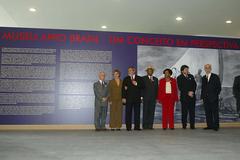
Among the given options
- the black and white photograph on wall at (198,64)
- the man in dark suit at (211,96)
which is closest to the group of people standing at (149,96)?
the man in dark suit at (211,96)

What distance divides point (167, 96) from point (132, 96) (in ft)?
3.19

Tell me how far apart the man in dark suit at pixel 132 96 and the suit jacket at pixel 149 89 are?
0.28m

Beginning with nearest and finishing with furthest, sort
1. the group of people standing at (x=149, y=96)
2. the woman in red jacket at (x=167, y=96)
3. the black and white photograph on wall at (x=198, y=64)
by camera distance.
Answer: the group of people standing at (x=149, y=96)
the woman in red jacket at (x=167, y=96)
the black and white photograph on wall at (x=198, y=64)

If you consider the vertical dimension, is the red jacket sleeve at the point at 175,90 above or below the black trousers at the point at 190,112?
above

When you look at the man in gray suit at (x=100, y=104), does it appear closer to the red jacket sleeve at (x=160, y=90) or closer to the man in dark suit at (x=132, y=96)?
the man in dark suit at (x=132, y=96)

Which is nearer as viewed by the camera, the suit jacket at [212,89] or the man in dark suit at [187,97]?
the suit jacket at [212,89]

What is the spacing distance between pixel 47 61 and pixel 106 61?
1.54 meters

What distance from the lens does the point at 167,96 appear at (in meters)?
7.00

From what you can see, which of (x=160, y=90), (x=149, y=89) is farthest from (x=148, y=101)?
(x=160, y=90)

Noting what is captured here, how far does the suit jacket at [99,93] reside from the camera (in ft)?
22.2

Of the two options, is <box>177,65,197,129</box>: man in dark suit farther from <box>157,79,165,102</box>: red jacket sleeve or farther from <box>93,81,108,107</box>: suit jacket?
<box>93,81,108,107</box>: suit jacket

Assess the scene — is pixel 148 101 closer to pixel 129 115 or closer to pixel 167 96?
pixel 167 96

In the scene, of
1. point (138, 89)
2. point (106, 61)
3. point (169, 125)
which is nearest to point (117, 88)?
point (138, 89)

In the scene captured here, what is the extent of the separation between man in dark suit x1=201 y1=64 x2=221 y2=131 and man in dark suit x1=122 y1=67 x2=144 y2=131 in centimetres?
161
